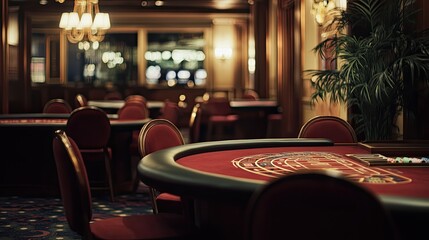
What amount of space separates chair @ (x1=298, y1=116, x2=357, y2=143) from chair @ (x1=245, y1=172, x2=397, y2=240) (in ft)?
8.56

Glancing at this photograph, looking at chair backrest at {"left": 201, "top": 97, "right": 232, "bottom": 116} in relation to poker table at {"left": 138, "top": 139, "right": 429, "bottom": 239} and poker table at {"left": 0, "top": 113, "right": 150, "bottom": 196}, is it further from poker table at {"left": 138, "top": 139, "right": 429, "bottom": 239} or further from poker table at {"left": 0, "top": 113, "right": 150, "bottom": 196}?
poker table at {"left": 138, "top": 139, "right": 429, "bottom": 239}

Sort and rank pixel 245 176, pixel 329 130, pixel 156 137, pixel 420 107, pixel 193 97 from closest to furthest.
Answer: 1. pixel 245 176
2. pixel 156 137
3. pixel 329 130
4. pixel 420 107
5. pixel 193 97

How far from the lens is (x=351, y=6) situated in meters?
6.16

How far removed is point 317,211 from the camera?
1596 millimetres

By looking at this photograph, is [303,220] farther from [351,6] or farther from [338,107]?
[338,107]

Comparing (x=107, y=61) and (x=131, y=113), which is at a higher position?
(x=107, y=61)

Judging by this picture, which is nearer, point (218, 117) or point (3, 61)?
point (3, 61)

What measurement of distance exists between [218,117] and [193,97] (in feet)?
22.1

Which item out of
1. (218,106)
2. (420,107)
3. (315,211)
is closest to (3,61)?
Answer: (218,106)

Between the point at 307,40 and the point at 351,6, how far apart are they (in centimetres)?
285

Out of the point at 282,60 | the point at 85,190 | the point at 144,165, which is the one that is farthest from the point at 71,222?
the point at 282,60

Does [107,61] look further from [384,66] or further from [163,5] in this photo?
[384,66]

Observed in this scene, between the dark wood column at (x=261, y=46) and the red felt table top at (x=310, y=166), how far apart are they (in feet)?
32.8

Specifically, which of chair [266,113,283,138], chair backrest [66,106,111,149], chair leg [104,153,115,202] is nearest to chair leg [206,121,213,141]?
chair [266,113,283,138]
